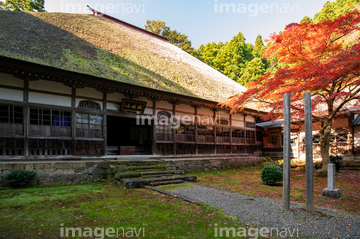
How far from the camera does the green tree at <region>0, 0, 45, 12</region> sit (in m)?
26.0

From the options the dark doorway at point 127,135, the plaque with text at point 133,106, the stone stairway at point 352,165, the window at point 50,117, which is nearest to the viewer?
the window at point 50,117

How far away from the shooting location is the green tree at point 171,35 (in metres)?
37.3

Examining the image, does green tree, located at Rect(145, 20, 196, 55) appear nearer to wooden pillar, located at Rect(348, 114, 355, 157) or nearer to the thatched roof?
the thatched roof

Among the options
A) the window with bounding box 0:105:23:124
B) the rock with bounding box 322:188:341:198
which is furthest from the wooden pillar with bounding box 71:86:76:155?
the rock with bounding box 322:188:341:198

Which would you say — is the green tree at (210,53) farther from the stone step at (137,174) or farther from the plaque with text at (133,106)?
the stone step at (137,174)

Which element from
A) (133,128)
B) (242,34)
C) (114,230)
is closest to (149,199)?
(114,230)

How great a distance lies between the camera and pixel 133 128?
17906 mm

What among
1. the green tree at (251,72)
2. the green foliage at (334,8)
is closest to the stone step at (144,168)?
the green tree at (251,72)

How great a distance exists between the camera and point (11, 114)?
8.70 meters

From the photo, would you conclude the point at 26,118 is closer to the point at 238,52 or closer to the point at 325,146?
the point at 325,146

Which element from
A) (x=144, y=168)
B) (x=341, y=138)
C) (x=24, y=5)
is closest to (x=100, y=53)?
(x=144, y=168)

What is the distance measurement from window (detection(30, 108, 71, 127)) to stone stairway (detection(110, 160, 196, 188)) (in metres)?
2.91

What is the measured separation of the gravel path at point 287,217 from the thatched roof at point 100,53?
7.80 meters

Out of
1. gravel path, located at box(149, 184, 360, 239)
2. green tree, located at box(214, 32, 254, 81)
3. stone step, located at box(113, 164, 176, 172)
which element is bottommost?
gravel path, located at box(149, 184, 360, 239)
